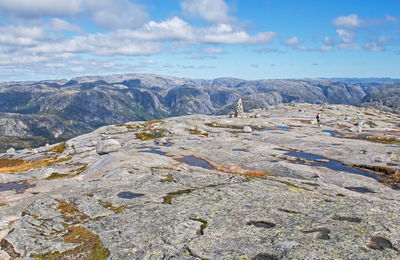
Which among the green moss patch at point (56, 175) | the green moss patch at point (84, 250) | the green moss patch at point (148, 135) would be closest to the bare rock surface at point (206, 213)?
the green moss patch at point (84, 250)

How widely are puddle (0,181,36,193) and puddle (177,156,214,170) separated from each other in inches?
1078

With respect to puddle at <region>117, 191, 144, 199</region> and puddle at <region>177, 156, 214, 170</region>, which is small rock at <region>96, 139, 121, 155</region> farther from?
puddle at <region>117, 191, 144, 199</region>

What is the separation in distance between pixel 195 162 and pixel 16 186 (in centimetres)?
3095

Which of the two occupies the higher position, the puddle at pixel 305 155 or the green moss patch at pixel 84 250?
the green moss patch at pixel 84 250

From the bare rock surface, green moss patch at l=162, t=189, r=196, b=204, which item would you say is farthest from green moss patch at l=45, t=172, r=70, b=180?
green moss patch at l=162, t=189, r=196, b=204

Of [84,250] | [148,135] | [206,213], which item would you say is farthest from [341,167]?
[148,135]

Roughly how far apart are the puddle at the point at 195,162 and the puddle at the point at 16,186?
27370 millimetres

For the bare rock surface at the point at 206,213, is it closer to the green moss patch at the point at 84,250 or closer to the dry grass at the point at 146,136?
the green moss patch at the point at 84,250

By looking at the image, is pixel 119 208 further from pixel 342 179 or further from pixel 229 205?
pixel 342 179

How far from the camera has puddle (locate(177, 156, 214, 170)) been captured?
5172cm

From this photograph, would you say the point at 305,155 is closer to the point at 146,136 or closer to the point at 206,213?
the point at 206,213

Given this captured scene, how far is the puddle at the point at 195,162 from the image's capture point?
5172 centimetres

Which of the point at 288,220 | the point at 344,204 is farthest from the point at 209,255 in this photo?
the point at 344,204

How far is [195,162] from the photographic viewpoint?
54.5 metres
